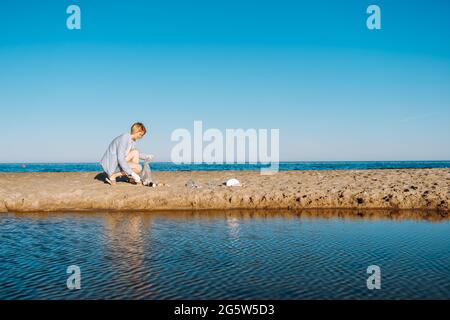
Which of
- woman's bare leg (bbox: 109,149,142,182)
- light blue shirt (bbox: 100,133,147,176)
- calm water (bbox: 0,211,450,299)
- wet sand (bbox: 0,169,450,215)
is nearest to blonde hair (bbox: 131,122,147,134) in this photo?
light blue shirt (bbox: 100,133,147,176)

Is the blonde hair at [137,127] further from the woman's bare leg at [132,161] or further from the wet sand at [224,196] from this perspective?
the wet sand at [224,196]

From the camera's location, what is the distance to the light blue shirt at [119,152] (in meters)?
13.8

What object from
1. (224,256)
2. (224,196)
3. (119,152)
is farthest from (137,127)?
(224,256)

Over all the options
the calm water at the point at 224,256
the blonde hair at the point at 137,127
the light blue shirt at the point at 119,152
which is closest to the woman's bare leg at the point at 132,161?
the light blue shirt at the point at 119,152

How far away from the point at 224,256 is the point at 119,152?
747 centimetres

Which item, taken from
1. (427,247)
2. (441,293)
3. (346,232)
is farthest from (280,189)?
(441,293)

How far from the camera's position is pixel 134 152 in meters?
14.5

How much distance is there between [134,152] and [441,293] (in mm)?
11145

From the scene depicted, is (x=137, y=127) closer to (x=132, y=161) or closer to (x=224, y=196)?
(x=132, y=161)

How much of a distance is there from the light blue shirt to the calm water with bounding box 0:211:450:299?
8.25ft

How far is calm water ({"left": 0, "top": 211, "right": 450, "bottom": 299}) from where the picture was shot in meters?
5.96

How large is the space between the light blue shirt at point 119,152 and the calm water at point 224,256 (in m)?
2.51

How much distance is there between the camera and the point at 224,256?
7.79m
